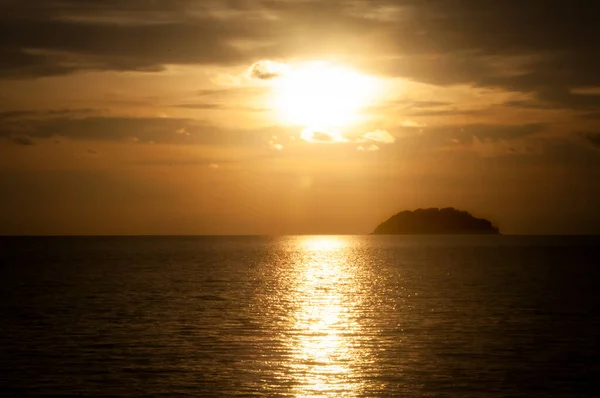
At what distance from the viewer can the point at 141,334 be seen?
187 feet

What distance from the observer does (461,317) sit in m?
68.9

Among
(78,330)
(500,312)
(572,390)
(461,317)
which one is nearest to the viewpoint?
(572,390)

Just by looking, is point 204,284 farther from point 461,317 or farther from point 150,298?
point 461,317

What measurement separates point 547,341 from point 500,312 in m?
18.9

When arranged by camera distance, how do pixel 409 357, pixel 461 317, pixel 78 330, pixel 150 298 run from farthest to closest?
pixel 150 298 < pixel 461 317 < pixel 78 330 < pixel 409 357

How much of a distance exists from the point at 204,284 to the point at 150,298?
24.1 meters

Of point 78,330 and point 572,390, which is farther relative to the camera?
point 78,330

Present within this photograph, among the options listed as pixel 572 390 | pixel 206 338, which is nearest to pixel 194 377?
pixel 206 338

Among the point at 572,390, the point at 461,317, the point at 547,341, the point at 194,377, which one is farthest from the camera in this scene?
the point at 461,317

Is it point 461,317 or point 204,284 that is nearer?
point 461,317

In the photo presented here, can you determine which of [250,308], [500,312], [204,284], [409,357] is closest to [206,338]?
[409,357]

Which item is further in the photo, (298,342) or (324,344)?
(298,342)

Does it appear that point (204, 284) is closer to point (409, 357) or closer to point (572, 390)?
point (409, 357)

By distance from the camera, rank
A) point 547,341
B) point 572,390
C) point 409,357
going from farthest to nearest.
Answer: point 547,341
point 409,357
point 572,390
